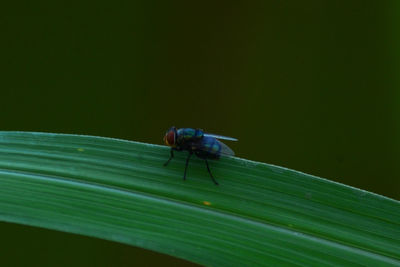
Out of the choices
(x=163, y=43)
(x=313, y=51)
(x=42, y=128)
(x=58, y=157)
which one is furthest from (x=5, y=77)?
(x=313, y=51)

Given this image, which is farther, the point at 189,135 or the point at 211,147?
the point at 189,135

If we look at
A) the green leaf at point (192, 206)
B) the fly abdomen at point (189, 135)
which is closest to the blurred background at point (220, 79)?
the fly abdomen at point (189, 135)

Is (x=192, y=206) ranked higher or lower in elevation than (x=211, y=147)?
lower

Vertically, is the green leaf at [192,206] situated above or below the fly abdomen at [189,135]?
below

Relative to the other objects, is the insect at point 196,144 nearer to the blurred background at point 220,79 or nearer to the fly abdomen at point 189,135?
the fly abdomen at point 189,135

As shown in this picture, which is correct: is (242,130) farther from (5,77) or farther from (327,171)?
(5,77)

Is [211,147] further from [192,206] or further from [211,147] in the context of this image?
[192,206]

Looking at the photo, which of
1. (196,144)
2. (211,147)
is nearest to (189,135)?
(196,144)
